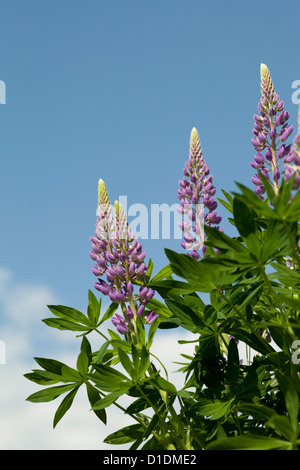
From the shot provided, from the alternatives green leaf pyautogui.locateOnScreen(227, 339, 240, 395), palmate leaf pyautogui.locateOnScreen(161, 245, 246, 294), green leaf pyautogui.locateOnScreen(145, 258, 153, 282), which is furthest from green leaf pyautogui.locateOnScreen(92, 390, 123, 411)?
green leaf pyautogui.locateOnScreen(145, 258, 153, 282)

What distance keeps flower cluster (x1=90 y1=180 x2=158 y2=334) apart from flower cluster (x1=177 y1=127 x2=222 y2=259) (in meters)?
0.28

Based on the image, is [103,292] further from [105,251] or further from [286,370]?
[286,370]

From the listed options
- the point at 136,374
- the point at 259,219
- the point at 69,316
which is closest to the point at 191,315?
the point at 136,374

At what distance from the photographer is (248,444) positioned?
1.90m

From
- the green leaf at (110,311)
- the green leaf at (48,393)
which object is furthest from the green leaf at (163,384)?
the green leaf at (110,311)

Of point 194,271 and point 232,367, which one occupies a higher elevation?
point 194,271

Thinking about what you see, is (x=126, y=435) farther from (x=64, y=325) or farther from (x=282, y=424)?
(x=282, y=424)

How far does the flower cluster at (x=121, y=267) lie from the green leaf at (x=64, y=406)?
15.0 inches

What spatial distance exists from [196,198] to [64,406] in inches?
48.9

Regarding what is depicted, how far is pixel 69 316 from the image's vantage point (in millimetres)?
3076

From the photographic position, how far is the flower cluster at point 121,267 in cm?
287

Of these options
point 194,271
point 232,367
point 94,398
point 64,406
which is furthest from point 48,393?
point 194,271

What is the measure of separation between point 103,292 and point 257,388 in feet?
2.89

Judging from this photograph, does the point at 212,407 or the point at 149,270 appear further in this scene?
the point at 149,270
